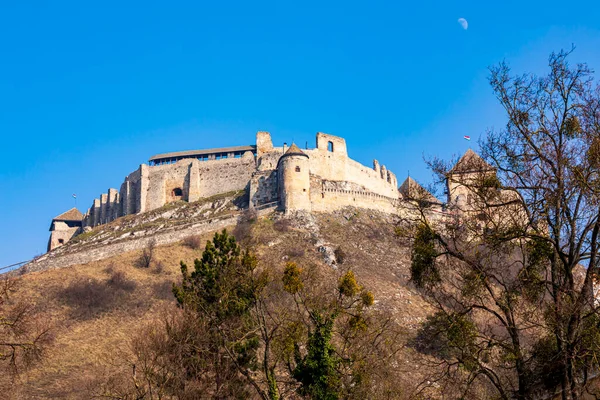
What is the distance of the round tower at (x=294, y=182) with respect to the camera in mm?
53562

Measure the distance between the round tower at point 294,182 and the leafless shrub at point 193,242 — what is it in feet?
26.9

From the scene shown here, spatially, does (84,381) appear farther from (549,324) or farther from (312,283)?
(549,324)

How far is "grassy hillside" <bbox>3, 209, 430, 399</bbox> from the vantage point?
29.1 meters

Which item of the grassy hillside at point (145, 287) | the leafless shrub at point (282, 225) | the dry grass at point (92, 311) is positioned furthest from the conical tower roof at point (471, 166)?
the leafless shrub at point (282, 225)

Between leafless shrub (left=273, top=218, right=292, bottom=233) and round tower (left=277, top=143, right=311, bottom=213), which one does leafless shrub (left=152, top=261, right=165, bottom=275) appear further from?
round tower (left=277, top=143, right=311, bottom=213)

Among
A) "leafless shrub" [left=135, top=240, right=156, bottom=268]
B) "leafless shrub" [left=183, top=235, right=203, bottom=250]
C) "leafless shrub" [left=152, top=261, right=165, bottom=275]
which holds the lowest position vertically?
"leafless shrub" [left=152, top=261, right=165, bottom=275]

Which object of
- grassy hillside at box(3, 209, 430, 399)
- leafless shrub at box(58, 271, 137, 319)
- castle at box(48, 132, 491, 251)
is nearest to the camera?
grassy hillside at box(3, 209, 430, 399)

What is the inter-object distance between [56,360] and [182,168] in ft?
147

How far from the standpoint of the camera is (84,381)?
27.2 meters

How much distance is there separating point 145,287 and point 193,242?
29.0 ft

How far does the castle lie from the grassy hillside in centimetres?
235

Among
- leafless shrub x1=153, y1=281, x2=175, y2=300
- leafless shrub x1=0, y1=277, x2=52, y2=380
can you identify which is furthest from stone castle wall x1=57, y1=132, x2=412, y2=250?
leafless shrub x1=0, y1=277, x2=52, y2=380

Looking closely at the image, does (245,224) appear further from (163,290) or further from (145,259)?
(163,290)

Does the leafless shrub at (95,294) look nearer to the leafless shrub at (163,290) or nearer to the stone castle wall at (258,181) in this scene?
the leafless shrub at (163,290)
